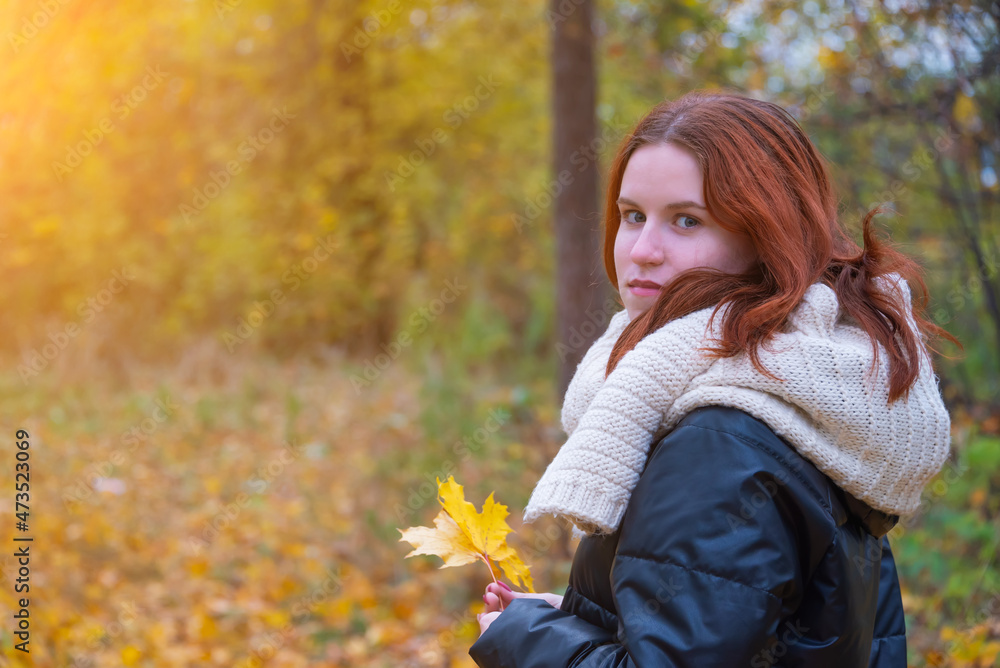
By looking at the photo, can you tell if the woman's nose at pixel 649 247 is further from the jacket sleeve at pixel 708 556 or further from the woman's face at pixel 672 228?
the jacket sleeve at pixel 708 556

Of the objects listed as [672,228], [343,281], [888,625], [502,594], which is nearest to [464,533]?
[502,594]

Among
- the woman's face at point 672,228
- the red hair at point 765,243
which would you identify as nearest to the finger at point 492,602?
the red hair at point 765,243

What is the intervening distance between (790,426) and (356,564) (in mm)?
3943

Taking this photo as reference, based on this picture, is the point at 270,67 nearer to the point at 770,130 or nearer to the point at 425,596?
the point at 425,596

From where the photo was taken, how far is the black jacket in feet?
3.41

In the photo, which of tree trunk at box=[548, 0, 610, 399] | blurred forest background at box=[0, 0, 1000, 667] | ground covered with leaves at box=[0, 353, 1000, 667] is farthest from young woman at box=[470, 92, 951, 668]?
tree trunk at box=[548, 0, 610, 399]

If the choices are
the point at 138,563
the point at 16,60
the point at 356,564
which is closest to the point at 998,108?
the point at 356,564

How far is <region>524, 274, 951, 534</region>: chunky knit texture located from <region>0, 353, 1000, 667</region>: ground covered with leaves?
1.84m

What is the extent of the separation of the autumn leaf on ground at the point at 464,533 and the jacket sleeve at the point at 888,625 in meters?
0.68

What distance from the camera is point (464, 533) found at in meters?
1.44

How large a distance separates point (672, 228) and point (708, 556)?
21.8 inches

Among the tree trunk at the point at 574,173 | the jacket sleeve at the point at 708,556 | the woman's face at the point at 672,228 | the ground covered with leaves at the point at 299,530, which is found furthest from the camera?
the tree trunk at the point at 574,173

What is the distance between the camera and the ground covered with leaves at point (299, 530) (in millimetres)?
3643

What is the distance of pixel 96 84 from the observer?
17.9 feet
